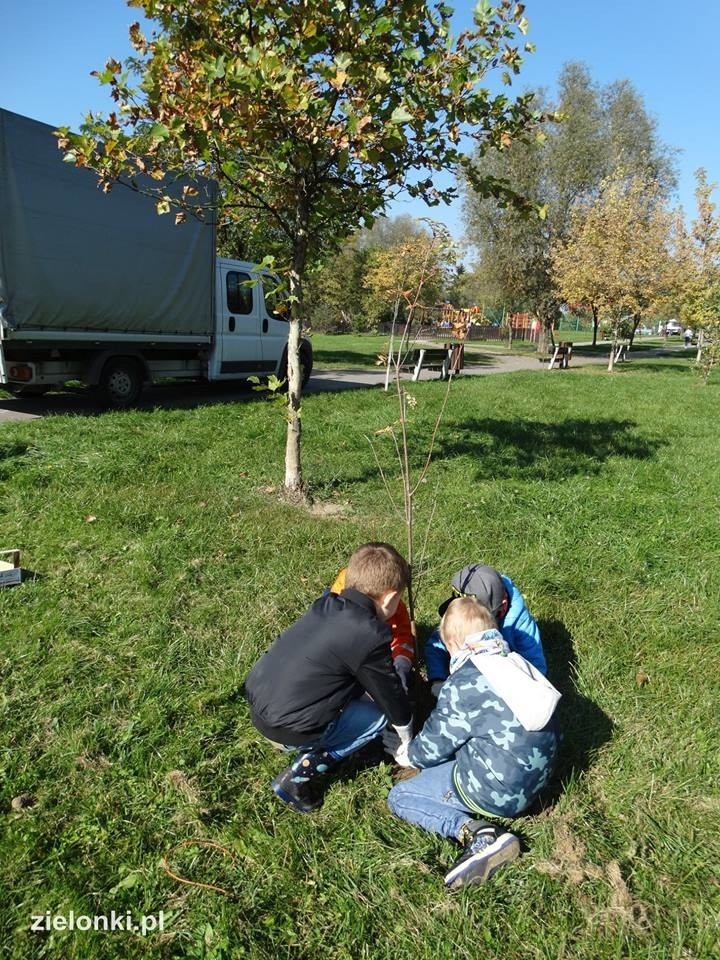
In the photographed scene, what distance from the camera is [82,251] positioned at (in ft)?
29.3

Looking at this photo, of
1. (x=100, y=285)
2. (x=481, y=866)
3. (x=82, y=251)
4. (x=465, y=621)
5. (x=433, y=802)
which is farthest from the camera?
(x=100, y=285)

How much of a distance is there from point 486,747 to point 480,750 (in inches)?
1.4

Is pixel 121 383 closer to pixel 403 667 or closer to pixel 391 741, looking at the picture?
pixel 403 667

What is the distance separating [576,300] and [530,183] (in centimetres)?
799

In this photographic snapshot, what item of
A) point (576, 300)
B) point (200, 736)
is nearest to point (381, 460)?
point (200, 736)

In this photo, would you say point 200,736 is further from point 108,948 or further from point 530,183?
point 530,183

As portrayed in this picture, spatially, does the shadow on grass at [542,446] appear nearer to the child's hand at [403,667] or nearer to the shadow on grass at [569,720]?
the shadow on grass at [569,720]

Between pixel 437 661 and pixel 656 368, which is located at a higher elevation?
pixel 656 368

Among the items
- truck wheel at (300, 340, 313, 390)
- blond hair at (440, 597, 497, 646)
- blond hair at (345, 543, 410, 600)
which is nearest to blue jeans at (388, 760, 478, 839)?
blond hair at (440, 597, 497, 646)

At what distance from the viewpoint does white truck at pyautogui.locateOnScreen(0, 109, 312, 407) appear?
8.20m

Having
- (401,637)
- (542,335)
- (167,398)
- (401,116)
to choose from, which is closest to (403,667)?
(401,637)

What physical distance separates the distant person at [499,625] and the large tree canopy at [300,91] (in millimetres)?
2923

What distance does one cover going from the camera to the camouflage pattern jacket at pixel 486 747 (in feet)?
7.73

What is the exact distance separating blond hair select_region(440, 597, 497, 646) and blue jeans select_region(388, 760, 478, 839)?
51 cm
